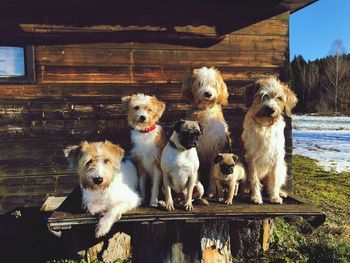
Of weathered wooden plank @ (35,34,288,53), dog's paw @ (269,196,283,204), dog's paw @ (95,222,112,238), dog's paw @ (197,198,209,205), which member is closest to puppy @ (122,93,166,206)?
dog's paw @ (197,198,209,205)

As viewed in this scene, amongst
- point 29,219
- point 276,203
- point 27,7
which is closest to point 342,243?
point 276,203

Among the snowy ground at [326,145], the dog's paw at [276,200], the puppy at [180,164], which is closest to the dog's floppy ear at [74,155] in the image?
the puppy at [180,164]

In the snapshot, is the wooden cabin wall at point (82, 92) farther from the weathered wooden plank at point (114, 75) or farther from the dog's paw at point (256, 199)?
the dog's paw at point (256, 199)

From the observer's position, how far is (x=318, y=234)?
6238 millimetres

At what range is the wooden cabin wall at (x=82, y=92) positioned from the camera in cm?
593

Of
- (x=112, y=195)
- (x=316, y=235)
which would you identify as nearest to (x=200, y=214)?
(x=112, y=195)

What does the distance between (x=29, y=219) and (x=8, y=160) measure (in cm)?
104

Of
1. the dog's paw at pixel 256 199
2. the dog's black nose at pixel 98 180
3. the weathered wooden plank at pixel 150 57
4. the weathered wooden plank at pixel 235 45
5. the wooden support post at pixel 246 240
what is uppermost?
the weathered wooden plank at pixel 235 45

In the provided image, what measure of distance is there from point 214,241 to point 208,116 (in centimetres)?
138

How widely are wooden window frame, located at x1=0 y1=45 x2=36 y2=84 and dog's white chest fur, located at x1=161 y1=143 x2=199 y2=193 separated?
3.21 metres

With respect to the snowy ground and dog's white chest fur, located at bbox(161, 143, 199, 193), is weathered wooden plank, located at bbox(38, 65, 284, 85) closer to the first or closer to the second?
dog's white chest fur, located at bbox(161, 143, 199, 193)

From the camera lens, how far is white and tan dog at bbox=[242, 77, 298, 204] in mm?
3867

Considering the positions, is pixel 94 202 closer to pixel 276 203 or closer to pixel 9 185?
pixel 276 203

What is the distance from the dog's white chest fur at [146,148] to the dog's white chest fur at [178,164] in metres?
0.21
